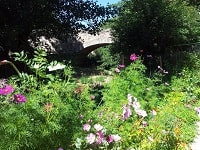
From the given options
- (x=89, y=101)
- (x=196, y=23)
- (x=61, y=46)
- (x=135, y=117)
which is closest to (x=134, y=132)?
(x=135, y=117)

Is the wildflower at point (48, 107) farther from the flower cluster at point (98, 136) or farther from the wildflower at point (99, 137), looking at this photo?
the wildflower at point (99, 137)

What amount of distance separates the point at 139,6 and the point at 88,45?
19731mm

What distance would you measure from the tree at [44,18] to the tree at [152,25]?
0.75 meters

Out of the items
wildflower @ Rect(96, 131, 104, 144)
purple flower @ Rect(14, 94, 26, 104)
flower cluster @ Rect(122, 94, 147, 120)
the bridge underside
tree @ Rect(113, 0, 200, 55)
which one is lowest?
the bridge underside

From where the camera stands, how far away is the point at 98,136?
3436mm

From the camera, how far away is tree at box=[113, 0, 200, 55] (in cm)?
1514

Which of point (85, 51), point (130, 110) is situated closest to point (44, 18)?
point (130, 110)

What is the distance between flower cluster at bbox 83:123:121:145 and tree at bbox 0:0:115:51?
8.98 meters

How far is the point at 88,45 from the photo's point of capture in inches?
1379

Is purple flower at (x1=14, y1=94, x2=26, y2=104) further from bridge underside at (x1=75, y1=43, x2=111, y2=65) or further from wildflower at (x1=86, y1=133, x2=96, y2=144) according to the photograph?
bridge underside at (x1=75, y1=43, x2=111, y2=65)

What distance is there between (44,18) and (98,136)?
10355 millimetres

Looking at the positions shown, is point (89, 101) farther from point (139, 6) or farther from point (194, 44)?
point (194, 44)

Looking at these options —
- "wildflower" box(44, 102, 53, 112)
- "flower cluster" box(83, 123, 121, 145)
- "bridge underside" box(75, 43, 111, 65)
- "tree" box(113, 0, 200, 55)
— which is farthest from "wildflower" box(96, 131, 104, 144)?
"bridge underside" box(75, 43, 111, 65)

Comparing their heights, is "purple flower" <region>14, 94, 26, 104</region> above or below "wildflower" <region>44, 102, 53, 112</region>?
above
